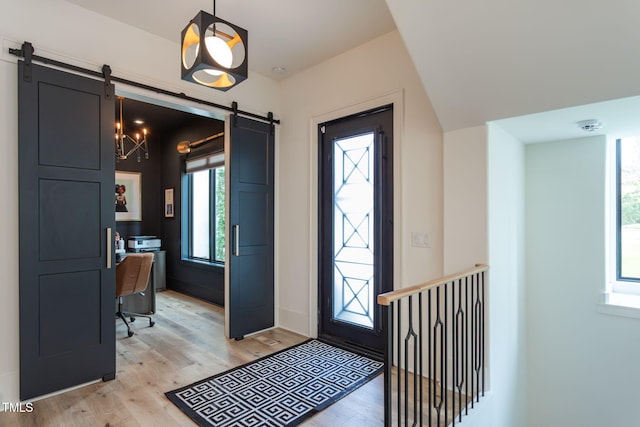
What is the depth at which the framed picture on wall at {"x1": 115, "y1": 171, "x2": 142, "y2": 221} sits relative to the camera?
5.84 meters

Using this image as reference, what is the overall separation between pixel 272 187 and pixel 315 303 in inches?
57.4

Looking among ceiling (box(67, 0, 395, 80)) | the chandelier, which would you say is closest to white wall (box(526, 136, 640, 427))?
ceiling (box(67, 0, 395, 80))

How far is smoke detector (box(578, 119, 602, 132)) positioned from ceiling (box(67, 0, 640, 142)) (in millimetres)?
43

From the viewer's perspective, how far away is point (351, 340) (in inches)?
133

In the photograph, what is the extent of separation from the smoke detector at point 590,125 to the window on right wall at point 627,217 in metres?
0.80

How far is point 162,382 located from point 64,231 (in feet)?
4.58

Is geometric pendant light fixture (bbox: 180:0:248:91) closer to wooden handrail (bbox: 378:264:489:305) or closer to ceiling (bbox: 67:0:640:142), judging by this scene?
ceiling (bbox: 67:0:640:142)

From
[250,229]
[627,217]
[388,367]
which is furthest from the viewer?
[250,229]

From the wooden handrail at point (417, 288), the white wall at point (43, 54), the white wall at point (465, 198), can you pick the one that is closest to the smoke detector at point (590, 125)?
the white wall at point (465, 198)

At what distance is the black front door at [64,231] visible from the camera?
2344mm

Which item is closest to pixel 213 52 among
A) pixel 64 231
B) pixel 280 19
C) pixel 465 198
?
pixel 280 19

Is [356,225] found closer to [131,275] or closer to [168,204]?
[131,275]

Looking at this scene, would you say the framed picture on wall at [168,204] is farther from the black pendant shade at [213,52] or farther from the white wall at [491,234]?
the white wall at [491,234]

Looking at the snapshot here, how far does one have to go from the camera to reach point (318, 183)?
12.1ft
